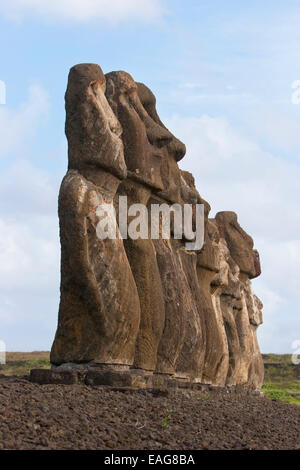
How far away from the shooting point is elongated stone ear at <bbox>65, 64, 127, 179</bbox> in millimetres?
8875

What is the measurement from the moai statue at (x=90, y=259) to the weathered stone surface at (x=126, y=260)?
0.4 inches

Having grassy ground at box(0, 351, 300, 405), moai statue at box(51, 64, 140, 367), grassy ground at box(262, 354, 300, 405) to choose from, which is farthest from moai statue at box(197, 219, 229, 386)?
grassy ground at box(262, 354, 300, 405)

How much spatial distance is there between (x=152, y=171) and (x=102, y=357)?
2954 mm

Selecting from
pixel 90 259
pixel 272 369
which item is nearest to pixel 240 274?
pixel 90 259

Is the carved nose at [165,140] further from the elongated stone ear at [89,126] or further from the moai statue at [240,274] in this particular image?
the moai statue at [240,274]

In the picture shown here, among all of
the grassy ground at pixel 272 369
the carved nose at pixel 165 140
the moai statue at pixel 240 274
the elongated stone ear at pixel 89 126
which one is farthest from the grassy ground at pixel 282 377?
the elongated stone ear at pixel 89 126

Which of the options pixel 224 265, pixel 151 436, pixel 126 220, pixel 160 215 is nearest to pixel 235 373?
pixel 224 265

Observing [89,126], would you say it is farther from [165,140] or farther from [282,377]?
[282,377]

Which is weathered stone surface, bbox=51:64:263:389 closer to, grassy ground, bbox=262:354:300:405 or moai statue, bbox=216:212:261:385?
moai statue, bbox=216:212:261:385

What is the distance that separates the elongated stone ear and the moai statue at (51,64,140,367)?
11mm

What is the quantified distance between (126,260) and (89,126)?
1.59 m

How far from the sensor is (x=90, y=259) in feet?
27.8

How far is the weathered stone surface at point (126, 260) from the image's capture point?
8.48m

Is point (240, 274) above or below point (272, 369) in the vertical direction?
above
